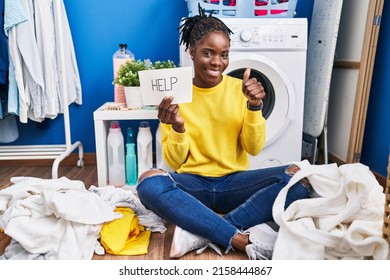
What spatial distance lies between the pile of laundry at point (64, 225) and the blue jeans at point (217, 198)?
108 mm

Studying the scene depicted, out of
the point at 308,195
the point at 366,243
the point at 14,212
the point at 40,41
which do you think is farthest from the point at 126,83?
the point at 366,243

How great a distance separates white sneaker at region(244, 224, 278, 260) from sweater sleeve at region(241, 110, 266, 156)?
0.27 meters

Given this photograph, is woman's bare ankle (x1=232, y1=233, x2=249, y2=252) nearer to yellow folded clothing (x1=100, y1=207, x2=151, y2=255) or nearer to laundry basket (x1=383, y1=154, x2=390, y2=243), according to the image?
yellow folded clothing (x1=100, y1=207, x2=151, y2=255)

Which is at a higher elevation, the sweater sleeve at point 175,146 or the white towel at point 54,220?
the sweater sleeve at point 175,146

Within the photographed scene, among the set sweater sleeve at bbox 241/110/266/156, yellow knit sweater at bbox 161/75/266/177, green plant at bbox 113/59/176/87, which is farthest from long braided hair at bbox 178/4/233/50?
green plant at bbox 113/59/176/87

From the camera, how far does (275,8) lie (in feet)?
5.61

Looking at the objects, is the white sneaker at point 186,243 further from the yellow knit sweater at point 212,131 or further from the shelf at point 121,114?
the shelf at point 121,114

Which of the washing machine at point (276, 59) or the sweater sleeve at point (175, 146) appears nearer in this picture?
the sweater sleeve at point (175, 146)

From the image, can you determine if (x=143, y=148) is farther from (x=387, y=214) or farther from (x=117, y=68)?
(x=387, y=214)

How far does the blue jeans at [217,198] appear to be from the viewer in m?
1.07

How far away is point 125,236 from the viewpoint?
113 centimetres

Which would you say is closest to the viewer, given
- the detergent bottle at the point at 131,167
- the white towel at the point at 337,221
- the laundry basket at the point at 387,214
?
the laundry basket at the point at 387,214

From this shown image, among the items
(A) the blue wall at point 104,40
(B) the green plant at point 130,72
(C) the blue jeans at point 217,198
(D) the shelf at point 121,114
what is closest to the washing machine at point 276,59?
(B) the green plant at point 130,72

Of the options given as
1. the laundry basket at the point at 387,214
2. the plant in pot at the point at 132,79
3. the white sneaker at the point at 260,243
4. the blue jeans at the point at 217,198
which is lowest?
the white sneaker at the point at 260,243
